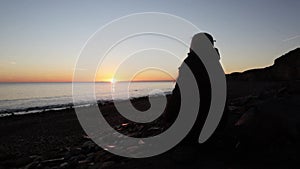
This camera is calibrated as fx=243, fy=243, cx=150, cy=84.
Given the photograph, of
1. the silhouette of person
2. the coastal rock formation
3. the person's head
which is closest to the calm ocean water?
the coastal rock formation

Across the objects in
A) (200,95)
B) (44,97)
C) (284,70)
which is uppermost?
(284,70)

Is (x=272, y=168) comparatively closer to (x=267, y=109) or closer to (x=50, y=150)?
(x=267, y=109)

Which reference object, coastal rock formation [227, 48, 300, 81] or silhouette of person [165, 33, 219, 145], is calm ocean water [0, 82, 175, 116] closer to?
coastal rock formation [227, 48, 300, 81]

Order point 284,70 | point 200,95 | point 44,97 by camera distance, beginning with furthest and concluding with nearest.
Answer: point 44,97, point 284,70, point 200,95

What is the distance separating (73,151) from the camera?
8.67 meters

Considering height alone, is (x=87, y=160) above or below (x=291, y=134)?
below

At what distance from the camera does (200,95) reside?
814 cm

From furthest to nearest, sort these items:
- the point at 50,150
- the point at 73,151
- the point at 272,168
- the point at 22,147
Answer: the point at 22,147 → the point at 50,150 → the point at 73,151 → the point at 272,168

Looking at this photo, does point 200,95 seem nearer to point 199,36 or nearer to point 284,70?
point 199,36

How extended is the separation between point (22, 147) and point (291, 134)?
10537 mm

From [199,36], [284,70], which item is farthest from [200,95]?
[284,70]

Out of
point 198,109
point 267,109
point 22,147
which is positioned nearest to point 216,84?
point 198,109

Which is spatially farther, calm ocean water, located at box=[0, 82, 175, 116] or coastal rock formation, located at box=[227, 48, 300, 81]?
coastal rock formation, located at box=[227, 48, 300, 81]

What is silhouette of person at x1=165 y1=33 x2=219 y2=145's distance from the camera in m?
7.88
